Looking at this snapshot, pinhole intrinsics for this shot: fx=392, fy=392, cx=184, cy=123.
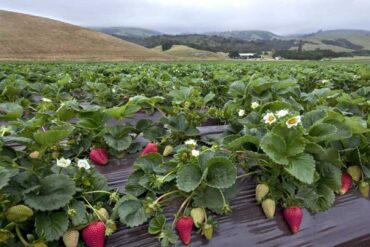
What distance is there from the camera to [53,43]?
4453cm

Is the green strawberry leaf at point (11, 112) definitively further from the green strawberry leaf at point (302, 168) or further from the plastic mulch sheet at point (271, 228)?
the green strawberry leaf at point (302, 168)

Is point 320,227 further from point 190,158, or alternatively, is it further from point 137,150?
point 137,150

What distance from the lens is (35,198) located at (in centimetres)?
161

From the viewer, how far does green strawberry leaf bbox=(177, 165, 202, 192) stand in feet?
5.72

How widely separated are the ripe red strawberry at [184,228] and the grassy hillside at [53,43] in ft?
128

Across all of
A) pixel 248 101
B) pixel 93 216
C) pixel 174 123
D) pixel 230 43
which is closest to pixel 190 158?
pixel 93 216

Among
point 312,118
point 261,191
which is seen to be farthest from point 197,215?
point 312,118

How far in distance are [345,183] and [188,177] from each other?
1.09 m

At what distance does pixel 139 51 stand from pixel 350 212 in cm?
4891

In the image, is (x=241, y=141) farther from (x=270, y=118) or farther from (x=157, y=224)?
(x=157, y=224)

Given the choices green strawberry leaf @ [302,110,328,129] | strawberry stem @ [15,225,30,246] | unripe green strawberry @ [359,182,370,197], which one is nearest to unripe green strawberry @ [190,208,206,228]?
strawberry stem @ [15,225,30,246]

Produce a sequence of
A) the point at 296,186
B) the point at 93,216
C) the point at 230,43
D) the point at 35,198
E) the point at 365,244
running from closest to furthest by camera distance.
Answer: the point at 35,198
the point at 93,216
the point at 296,186
the point at 365,244
the point at 230,43

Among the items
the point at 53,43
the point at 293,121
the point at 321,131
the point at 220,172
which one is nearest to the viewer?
the point at 220,172

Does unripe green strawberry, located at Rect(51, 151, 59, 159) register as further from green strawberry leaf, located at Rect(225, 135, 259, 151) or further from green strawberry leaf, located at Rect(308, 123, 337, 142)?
green strawberry leaf, located at Rect(308, 123, 337, 142)
